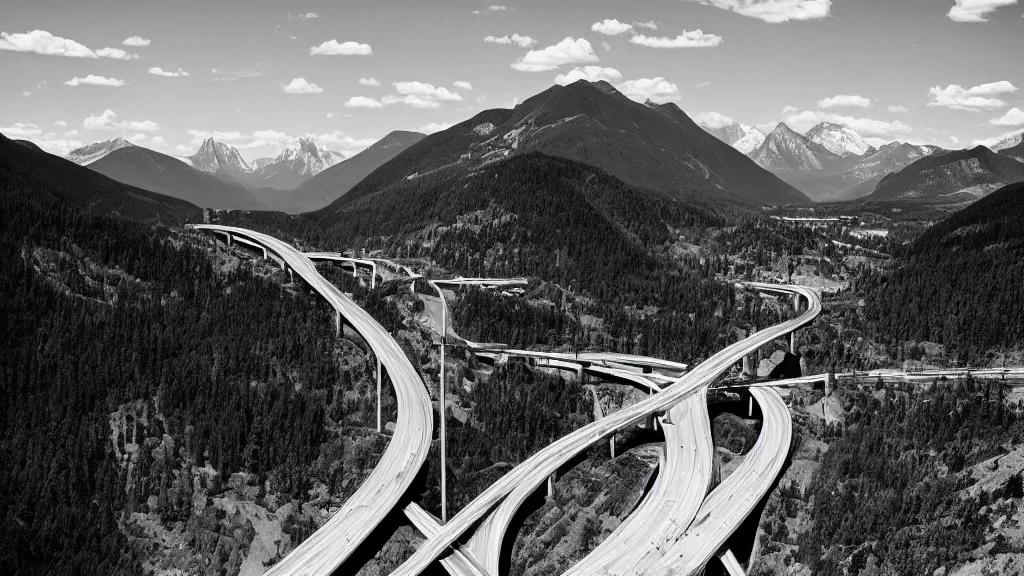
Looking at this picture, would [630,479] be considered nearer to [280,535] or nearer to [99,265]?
[280,535]

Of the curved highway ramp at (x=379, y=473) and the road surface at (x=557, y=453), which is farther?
the curved highway ramp at (x=379, y=473)

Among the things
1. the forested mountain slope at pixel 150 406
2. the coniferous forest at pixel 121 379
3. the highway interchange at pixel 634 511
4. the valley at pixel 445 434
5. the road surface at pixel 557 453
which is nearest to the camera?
the road surface at pixel 557 453

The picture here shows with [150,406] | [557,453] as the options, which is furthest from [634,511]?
[150,406]

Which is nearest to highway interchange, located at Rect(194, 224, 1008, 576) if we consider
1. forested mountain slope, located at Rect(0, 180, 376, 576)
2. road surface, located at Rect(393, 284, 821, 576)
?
road surface, located at Rect(393, 284, 821, 576)

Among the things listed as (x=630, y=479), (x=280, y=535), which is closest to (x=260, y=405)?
(x=280, y=535)

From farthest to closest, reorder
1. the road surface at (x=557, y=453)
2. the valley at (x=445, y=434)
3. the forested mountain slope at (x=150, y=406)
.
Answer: the forested mountain slope at (x=150, y=406) < the valley at (x=445, y=434) < the road surface at (x=557, y=453)

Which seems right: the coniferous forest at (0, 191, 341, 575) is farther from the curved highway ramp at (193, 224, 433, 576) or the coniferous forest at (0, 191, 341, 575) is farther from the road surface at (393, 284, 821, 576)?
the road surface at (393, 284, 821, 576)

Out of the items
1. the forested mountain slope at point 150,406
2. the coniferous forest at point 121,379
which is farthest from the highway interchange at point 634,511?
the coniferous forest at point 121,379

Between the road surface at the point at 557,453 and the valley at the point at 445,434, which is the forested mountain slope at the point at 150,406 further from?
the road surface at the point at 557,453
